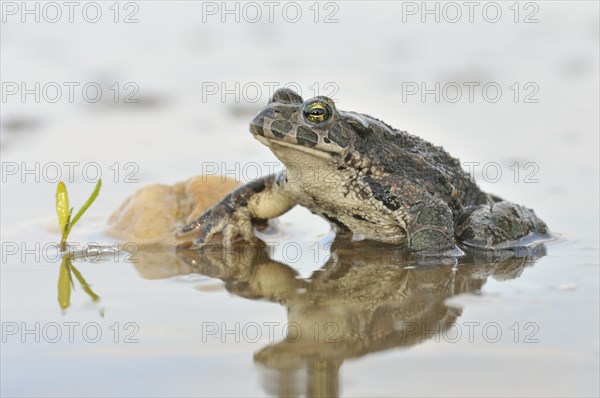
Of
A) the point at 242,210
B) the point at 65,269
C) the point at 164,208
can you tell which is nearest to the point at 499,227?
the point at 242,210

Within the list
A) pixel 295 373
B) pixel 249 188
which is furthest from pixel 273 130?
pixel 295 373

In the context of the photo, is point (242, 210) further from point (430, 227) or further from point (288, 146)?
point (430, 227)

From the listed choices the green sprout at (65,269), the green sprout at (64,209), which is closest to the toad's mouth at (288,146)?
the green sprout at (65,269)

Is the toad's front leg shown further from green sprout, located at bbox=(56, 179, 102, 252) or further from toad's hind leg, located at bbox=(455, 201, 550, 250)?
toad's hind leg, located at bbox=(455, 201, 550, 250)

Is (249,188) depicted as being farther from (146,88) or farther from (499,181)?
(146,88)

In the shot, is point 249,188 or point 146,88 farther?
point 146,88

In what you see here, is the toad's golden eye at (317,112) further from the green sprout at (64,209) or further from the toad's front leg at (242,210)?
the green sprout at (64,209)

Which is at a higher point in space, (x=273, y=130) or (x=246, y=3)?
(x=246, y=3)
